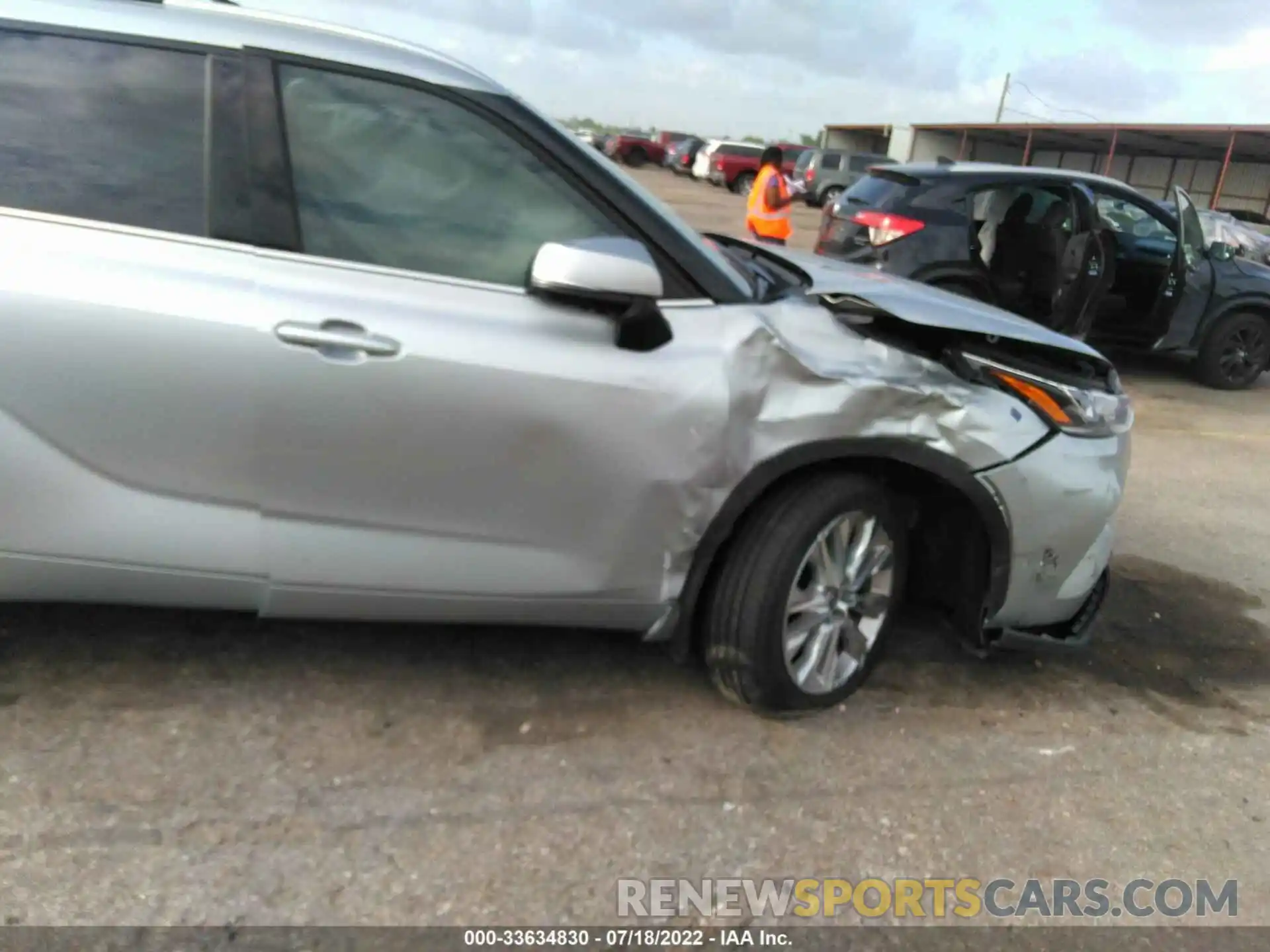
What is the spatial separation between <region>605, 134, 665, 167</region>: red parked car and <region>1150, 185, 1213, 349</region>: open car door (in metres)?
36.8

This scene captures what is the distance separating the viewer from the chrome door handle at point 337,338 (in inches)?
95.0

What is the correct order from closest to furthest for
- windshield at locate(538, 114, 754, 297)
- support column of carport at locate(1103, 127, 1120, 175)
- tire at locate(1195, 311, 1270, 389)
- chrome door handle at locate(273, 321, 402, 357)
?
chrome door handle at locate(273, 321, 402, 357) < windshield at locate(538, 114, 754, 297) < tire at locate(1195, 311, 1270, 389) < support column of carport at locate(1103, 127, 1120, 175)

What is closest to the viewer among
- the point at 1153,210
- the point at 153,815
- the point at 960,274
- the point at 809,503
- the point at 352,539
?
the point at 153,815

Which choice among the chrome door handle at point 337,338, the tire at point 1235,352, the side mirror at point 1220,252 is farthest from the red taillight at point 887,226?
the chrome door handle at point 337,338

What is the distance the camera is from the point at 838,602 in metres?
3.01

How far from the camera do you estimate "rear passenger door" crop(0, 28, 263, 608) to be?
7.77 ft

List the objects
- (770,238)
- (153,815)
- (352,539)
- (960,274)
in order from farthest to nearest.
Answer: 1. (770,238)
2. (960,274)
3. (352,539)
4. (153,815)

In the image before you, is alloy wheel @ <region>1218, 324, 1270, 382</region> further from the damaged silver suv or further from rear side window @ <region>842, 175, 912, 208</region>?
the damaged silver suv

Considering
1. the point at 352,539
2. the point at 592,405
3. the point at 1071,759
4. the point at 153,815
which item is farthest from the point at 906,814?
the point at 153,815

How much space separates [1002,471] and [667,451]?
102 cm

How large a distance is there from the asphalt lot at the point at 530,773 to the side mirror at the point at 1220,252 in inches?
240

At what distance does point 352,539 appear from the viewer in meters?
2.59

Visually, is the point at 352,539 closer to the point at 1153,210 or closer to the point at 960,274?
the point at 960,274

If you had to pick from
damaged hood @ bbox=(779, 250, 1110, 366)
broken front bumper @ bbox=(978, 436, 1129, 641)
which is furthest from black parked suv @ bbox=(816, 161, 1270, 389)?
broken front bumper @ bbox=(978, 436, 1129, 641)
